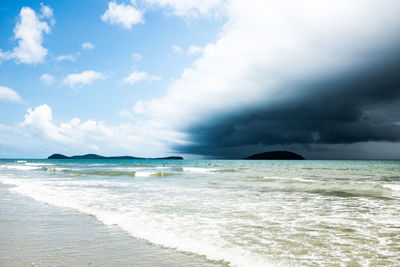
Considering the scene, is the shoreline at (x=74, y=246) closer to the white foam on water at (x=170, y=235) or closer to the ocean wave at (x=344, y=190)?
the white foam on water at (x=170, y=235)

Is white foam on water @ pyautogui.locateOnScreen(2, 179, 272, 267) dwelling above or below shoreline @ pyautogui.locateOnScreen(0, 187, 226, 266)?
below

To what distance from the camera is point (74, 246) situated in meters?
6.68

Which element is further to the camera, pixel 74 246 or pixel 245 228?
pixel 245 228

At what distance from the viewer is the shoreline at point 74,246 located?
5.71 meters

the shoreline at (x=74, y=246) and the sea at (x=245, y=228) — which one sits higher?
the shoreline at (x=74, y=246)

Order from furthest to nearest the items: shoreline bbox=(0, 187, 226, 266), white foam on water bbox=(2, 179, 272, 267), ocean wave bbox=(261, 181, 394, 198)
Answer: ocean wave bbox=(261, 181, 394, 198), white foam on water bbox=(2, 179, 272, 267), shoreline bbox=(0, 187, 226, 266)

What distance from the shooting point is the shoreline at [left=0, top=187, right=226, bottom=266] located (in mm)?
5715

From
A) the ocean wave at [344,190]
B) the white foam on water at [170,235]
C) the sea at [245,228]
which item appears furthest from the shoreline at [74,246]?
the ocean wave at [344,190]

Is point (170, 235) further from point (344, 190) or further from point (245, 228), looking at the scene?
point (344, 190)

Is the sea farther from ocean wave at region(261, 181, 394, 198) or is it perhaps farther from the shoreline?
ocean wave at region(261, 181, 394, 198)

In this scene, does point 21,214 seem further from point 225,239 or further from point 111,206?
point 225,239

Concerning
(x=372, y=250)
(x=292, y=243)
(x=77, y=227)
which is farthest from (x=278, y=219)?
(x=77, y=227)

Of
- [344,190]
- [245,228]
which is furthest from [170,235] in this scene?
[344,190]

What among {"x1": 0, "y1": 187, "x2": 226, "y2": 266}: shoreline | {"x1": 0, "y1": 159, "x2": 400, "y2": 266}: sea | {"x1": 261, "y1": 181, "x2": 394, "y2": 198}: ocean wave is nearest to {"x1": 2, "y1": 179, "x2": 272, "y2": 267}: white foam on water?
{"x1": 0, "y1": 159, "x2": 400, "y2": 266}: sea
